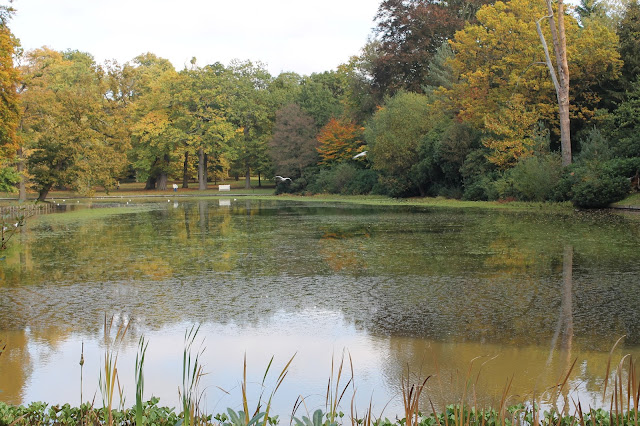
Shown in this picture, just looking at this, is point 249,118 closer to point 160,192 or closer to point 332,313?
point 160,192

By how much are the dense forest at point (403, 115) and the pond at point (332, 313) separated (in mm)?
12746

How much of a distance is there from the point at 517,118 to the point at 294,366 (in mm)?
27081

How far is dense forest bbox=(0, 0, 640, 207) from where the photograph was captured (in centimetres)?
2755

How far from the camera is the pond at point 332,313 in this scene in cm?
520

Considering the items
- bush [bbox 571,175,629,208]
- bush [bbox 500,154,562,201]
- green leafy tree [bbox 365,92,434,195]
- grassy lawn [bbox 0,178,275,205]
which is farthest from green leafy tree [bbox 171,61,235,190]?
bush [bbox 571,175,629,208]

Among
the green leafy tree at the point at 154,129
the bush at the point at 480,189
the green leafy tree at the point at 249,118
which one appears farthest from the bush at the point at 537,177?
the green leafy tree at the point at 154,129

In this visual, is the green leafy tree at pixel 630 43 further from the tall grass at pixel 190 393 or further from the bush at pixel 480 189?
the tall grass at pixel 190 393

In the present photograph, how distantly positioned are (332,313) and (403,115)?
107ft

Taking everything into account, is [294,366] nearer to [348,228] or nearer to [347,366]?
[347,366]

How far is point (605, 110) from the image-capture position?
28.8 m

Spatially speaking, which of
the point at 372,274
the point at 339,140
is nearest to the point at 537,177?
the point at 372,274

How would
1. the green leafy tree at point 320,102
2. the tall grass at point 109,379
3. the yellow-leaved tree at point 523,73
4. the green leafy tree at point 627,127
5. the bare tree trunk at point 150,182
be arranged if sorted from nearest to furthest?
the tall grass at point 109,379, the green leafy tree at point 627,127, the yellow-leaved tree at point 523,73, the green leafy tree at point 320,102, the bare tree trunk at point 150,182

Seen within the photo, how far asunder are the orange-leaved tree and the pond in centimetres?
3418

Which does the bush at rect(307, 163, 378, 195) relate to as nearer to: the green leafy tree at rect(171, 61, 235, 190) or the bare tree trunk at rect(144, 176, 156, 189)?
the green leafy tree at rect(171, 61, 235, 190)
